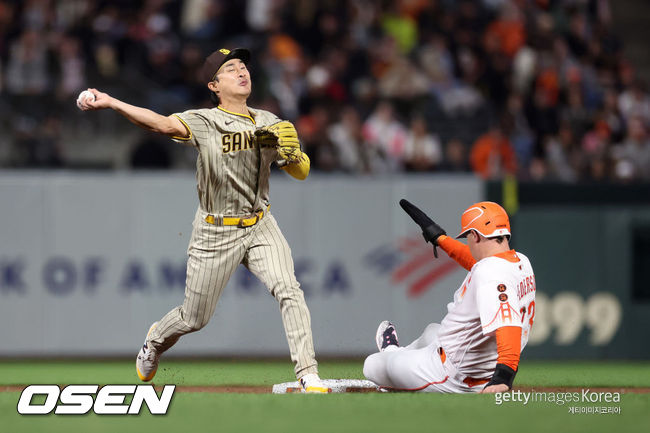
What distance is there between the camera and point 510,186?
33.9 feet

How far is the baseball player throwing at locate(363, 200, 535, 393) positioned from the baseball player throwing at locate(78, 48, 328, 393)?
0.59 metres

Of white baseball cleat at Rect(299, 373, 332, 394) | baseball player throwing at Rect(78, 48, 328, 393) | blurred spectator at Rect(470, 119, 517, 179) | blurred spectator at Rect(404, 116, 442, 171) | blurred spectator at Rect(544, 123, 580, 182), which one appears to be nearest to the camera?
white baseball cleat at Rect(299, 373, 332, 394)

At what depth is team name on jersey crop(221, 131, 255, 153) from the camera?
5.93 m

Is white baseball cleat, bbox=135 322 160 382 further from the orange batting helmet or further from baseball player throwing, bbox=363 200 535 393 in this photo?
the orange batting helmet

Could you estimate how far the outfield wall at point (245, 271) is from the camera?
995 cm

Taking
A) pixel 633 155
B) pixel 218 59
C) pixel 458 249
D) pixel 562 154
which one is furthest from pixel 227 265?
pixel 562 154

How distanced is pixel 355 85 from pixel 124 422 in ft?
29.7

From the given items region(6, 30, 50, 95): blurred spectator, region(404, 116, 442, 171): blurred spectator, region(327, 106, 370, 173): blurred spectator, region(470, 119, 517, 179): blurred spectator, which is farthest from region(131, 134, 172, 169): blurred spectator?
region(470, 119, 517, 179): blurred spectator

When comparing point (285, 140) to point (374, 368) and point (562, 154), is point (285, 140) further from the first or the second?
point (562, 154)

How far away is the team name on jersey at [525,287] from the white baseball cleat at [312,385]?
123cm

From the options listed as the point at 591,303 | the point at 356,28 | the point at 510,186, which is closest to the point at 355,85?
the point at 356,28

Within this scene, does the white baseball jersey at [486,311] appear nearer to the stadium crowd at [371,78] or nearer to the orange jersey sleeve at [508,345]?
the orange jersey sleeve at [508,345]

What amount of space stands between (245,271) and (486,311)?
16.6ft

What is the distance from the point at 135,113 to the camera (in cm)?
539
